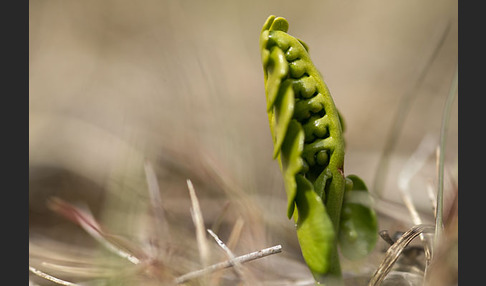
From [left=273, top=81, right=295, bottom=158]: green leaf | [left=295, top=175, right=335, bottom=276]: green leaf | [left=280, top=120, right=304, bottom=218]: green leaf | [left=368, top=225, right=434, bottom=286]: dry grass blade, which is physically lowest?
[left=368, top=225, right=434, bottom=286]: dry grass blade

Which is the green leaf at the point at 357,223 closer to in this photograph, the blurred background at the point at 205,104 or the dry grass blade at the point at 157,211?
the blurred background at the point at 205,104

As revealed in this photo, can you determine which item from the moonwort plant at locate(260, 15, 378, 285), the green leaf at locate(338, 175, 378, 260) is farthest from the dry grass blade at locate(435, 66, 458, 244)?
the moonwort plant at locate(260, 15, 378, 285)

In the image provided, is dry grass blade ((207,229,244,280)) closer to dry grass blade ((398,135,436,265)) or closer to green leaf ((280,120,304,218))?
green leaf ((280,120,304,218))

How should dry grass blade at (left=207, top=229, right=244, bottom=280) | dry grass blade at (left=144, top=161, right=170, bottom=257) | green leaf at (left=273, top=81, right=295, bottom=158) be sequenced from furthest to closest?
dry grass blade at (left=144, top=161, right=170, bottom=257)
dry grass blade at (left=207, top=229, right=244, bottom=280)
green leaf at (left=273, top=81, right=295, bottom=158)

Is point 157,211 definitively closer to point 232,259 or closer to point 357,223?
point 232,259

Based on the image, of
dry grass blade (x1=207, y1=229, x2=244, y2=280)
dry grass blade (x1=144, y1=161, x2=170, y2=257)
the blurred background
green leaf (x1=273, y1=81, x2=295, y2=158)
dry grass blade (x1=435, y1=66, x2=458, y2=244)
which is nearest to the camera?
green leaf (x1=273, y1=81, x2=295, y2=158)

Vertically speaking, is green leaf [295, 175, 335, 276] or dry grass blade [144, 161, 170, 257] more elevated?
green leaf [295, 175, 335, 276]

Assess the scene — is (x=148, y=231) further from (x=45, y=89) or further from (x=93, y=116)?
(x=45, y=89)

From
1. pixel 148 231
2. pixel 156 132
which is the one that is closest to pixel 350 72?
pixel 156 132
